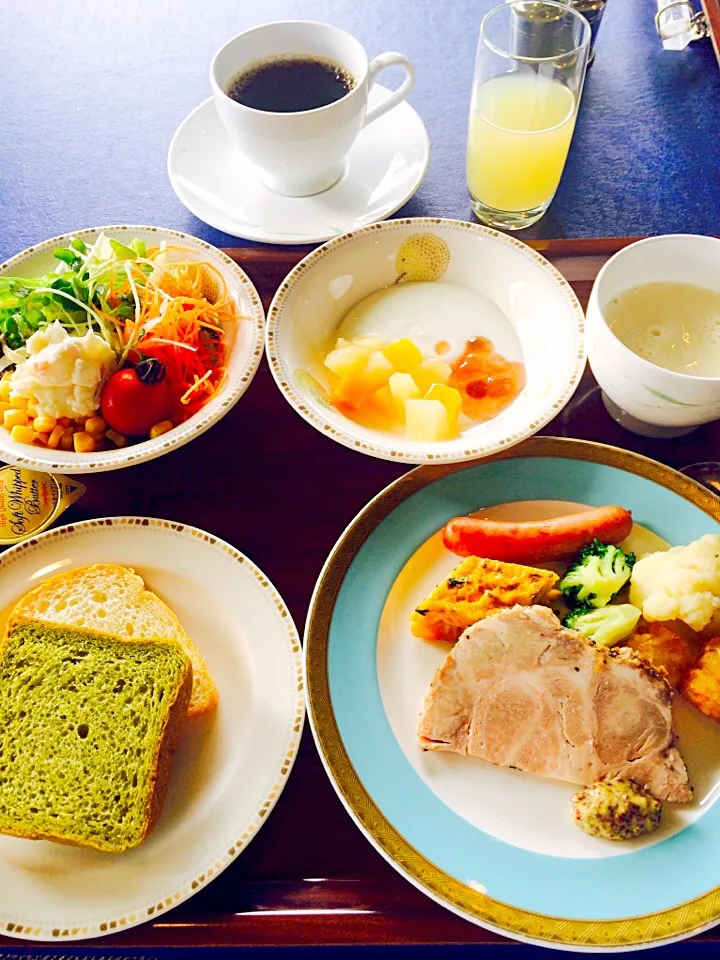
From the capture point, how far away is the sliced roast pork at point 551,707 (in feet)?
3.85

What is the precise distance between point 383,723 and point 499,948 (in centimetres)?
42

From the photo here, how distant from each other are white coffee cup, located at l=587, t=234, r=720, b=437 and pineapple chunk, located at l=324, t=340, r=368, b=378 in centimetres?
48

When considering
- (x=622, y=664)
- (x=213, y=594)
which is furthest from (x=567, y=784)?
(x=213, y=594)

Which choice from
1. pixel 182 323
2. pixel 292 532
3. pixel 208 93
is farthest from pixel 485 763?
pixel 208 93

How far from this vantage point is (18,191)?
2.07 meters

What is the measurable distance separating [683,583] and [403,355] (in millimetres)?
750

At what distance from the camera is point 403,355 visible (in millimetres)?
1603

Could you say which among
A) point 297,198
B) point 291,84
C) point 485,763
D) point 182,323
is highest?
point 291,84

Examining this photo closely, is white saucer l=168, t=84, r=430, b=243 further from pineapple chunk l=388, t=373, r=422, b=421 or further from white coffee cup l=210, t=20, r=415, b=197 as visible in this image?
pineapple chunk l=388, t=373, r=422, b=421

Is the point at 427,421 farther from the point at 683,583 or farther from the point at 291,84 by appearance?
the point at 291,84

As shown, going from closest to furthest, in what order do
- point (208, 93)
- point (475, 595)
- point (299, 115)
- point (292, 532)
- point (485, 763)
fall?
point (485, 763)
point (475, 595)
point (292, 532)
point (299, 115)
point (208, 93)

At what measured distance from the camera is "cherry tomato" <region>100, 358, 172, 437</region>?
151cm

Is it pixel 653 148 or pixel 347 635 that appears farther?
pixel 653 148

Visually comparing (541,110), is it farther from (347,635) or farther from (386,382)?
(347,635)
